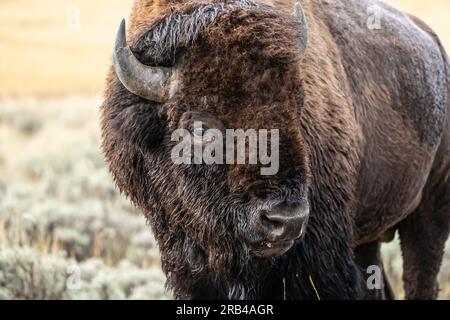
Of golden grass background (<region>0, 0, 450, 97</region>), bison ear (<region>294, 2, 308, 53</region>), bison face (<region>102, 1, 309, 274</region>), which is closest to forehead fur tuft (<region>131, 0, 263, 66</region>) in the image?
bison face (<region>102, 1, 309, 274</region>)

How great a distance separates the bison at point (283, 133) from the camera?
3.76 m

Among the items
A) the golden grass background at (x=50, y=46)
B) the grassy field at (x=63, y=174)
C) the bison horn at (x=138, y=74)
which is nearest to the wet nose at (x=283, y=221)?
the bison horn at (x=138, y=74)

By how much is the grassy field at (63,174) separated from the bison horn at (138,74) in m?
1.08

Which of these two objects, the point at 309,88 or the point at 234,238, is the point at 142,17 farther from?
the point at 234,238

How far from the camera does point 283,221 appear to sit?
11.8 ft

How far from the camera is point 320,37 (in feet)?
15.9

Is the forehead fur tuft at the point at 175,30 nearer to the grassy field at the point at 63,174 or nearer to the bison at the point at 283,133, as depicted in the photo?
the bison at the point at 283,133

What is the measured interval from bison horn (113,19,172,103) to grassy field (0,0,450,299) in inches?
42.3

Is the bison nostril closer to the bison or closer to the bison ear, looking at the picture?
the bison

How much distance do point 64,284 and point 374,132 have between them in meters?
3.17

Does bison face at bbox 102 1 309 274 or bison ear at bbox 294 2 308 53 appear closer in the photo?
bison face at bbox 102 1 309 274

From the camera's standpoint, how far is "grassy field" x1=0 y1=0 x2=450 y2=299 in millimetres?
6840

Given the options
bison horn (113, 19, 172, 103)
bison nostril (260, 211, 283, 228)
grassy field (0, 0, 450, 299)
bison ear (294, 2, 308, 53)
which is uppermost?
bison ear (294, 2, 308, 53)

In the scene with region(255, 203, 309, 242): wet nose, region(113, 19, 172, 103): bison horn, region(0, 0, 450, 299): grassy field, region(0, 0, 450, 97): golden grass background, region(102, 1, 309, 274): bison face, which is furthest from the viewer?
region(0, 0, 450, 97): golden grass background
